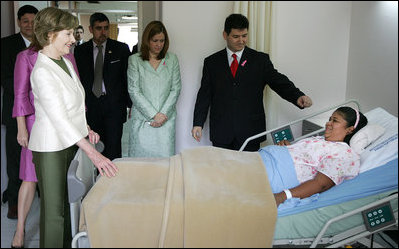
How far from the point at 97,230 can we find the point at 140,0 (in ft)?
4.66

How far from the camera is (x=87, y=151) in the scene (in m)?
1.46

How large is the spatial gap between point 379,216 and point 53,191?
1.11m

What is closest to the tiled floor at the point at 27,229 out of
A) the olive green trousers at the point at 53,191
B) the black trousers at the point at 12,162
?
the black trousers at the point at 12,162

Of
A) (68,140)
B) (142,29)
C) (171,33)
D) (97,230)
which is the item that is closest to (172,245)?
(97,230)

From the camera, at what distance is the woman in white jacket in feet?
4.64

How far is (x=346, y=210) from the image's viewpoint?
147 cm

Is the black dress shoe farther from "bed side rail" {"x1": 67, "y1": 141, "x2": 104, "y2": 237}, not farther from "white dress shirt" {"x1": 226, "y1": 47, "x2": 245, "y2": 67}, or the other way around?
"white dress shirt" {"x1": 226, "y1": 47, "x2": 245, "y2": 67}

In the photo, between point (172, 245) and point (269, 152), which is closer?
point (172, 245)

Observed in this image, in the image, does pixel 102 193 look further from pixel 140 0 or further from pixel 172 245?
pixel 140 0

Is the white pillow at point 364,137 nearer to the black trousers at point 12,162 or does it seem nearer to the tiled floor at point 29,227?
the tiled floor at point 29,227

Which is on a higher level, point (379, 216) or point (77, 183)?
point (77, 183)

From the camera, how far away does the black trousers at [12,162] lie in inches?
95.7

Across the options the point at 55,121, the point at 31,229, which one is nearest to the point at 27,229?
the point at 31,229

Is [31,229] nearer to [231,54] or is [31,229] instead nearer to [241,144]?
[241,144]
